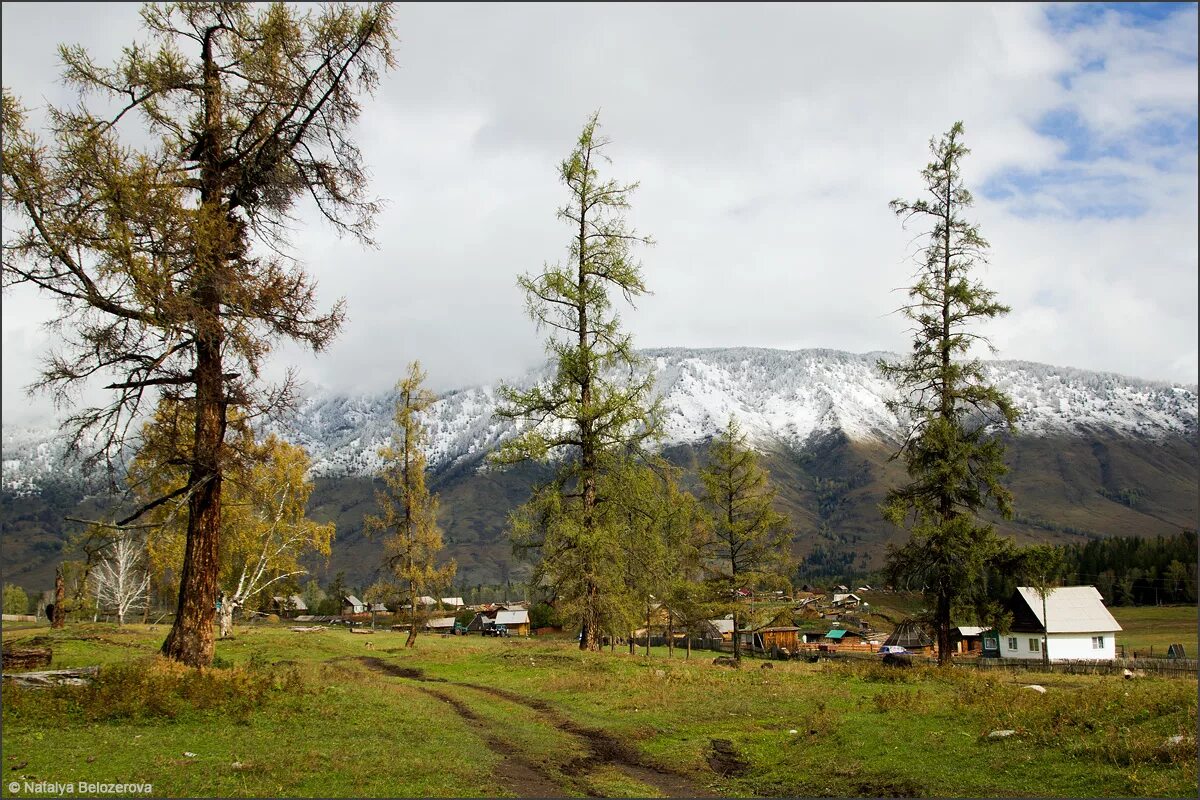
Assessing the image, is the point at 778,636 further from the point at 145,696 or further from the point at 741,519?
the point at 145,696

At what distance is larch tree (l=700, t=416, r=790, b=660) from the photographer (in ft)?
135

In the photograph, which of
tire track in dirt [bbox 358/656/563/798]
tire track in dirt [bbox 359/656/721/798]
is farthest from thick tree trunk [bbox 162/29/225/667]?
tire track in dirt [bbox 359/656/721/798]

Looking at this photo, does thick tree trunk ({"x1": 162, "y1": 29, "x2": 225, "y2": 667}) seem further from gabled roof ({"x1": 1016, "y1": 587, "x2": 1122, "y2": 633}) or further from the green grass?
the green grass

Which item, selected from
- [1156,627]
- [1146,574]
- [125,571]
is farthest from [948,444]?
[1146,574]

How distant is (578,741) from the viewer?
567 inches

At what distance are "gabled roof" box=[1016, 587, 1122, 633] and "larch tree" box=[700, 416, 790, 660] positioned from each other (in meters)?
30.8

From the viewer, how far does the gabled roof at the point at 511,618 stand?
5320 inches

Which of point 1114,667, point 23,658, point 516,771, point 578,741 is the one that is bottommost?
point 1114,667

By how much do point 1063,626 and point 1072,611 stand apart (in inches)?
88.5

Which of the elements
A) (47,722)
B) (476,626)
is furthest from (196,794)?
(476,626)

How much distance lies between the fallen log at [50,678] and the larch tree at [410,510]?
30.4 meters

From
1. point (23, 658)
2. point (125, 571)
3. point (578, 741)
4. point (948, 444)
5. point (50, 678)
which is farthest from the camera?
point (125, 571)

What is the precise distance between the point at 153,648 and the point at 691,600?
2736 cm

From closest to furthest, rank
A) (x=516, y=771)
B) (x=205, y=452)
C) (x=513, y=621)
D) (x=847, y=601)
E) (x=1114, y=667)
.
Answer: (x=516, y=771)
(x=205, y=452)
(x=1114, y=667)
(x=513, y=621)
(x=847, y=601)
